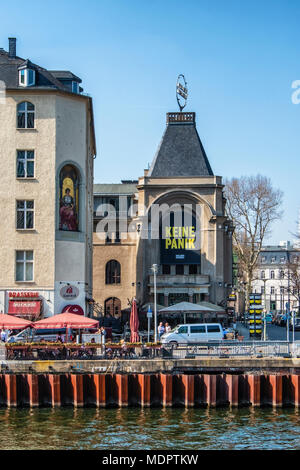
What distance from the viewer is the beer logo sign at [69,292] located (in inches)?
2195

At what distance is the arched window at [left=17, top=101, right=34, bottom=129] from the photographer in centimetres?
5616

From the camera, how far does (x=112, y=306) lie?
83.2m

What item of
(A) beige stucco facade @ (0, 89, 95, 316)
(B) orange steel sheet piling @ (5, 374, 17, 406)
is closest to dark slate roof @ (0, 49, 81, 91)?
(A) beige stucco facade @ (0, 89, 95, 316)

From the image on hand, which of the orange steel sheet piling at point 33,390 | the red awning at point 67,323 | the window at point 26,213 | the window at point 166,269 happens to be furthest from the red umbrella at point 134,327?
the window at point 166,269

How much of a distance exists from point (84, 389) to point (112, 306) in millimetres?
44725

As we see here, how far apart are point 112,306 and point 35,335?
31.8m

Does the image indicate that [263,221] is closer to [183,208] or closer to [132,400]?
[183,208]

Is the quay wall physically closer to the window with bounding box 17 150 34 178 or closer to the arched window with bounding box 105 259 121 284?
the window with bounding box 17 150 34 178

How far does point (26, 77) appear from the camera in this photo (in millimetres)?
56000

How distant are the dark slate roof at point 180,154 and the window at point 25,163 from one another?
86.6 feet

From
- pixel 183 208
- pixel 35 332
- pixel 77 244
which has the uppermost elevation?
pixel 183 208

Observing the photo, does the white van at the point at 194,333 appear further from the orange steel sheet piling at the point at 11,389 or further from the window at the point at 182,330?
the orange steel sheet piling at the point at 11,389

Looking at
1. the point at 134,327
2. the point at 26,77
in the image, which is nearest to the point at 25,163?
the point at 26,77
